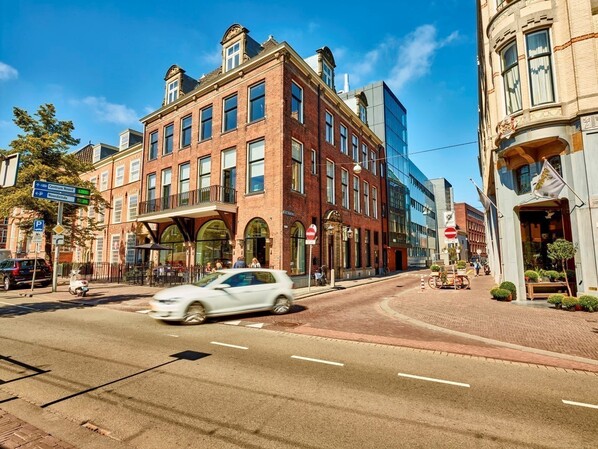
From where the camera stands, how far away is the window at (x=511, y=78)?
12414 mm

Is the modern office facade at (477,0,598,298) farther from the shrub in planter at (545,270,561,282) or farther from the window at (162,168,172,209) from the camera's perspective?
the window at (162,168,172,209)

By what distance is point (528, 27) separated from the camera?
11852 mm

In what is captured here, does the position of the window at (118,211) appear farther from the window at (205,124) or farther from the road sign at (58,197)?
the window at (205,124)

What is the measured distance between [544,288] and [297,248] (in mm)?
12236

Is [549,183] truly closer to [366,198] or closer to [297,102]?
[297,102]

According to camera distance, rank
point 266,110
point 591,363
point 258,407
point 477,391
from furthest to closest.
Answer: point 266,110, point 591,363, point 477,391, point 258,407

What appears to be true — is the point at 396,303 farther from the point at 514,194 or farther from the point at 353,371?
the point at 353,371

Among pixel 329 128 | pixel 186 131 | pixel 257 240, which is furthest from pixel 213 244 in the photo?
pixel 329 128

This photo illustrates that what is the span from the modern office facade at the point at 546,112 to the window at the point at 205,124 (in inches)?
673

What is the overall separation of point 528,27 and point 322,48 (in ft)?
48.1

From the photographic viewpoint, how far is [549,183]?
10.5 metres

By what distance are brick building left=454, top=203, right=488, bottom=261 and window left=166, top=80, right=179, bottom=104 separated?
64.5 m

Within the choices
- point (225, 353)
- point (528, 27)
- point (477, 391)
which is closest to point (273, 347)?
point (225, 353)

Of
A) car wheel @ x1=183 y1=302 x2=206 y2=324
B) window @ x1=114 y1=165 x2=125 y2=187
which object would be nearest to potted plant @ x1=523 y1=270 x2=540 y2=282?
car wheel @ x1=183 y1=302 x2=206 y2=324
